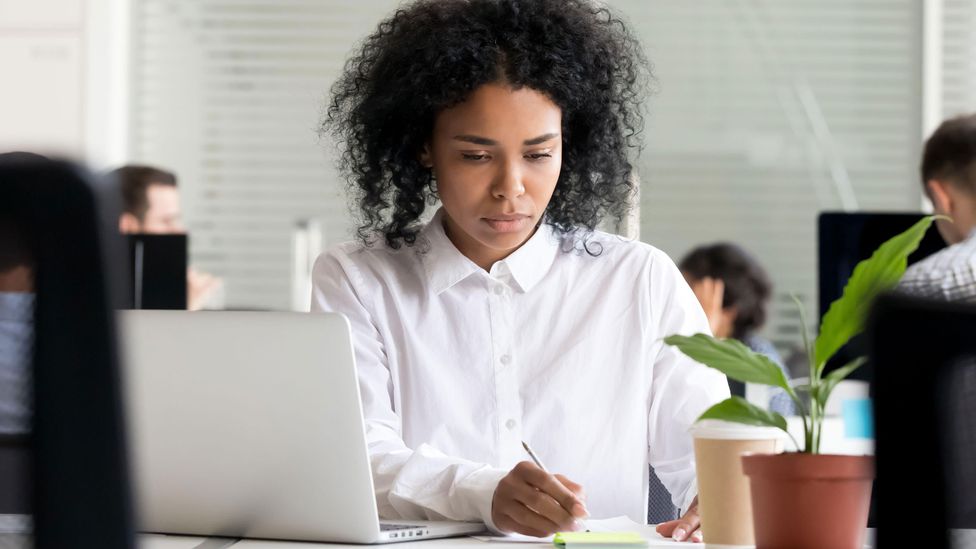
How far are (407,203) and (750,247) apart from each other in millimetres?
2683

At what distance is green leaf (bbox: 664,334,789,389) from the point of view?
3.57ft

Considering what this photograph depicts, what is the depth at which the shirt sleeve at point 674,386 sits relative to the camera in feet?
5.82

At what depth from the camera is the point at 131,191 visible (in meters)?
3.97

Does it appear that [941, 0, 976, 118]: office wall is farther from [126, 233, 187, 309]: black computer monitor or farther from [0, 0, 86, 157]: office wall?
[0, 0, 86, 157]: office wall

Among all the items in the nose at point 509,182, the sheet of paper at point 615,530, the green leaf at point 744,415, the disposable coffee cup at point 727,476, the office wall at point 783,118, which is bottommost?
the sheet of paper at point 615,530

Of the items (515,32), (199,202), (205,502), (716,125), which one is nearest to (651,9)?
(716,125)

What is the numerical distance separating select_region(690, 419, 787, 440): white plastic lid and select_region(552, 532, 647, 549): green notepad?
0.40 ft

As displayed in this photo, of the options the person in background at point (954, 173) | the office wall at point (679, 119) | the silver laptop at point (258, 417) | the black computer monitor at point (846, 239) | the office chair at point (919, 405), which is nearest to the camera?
the office chair at point (919, 405)

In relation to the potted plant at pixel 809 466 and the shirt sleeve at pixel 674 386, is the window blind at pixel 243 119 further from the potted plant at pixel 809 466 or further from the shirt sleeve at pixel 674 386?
the potted plant at pixel 809 466

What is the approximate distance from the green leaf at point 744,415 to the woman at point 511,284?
0.62 meters

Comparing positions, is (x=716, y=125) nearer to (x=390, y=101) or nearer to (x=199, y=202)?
(x=199, y=202)

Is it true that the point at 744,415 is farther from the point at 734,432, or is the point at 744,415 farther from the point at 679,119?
the point at 679,119

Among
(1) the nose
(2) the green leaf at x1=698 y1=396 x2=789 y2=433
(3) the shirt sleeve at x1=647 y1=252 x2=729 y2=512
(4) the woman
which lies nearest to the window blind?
(4) the woman

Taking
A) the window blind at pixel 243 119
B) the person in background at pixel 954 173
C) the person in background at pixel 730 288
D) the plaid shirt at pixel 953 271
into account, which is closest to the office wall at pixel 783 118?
the person in background at pixel 730 288
